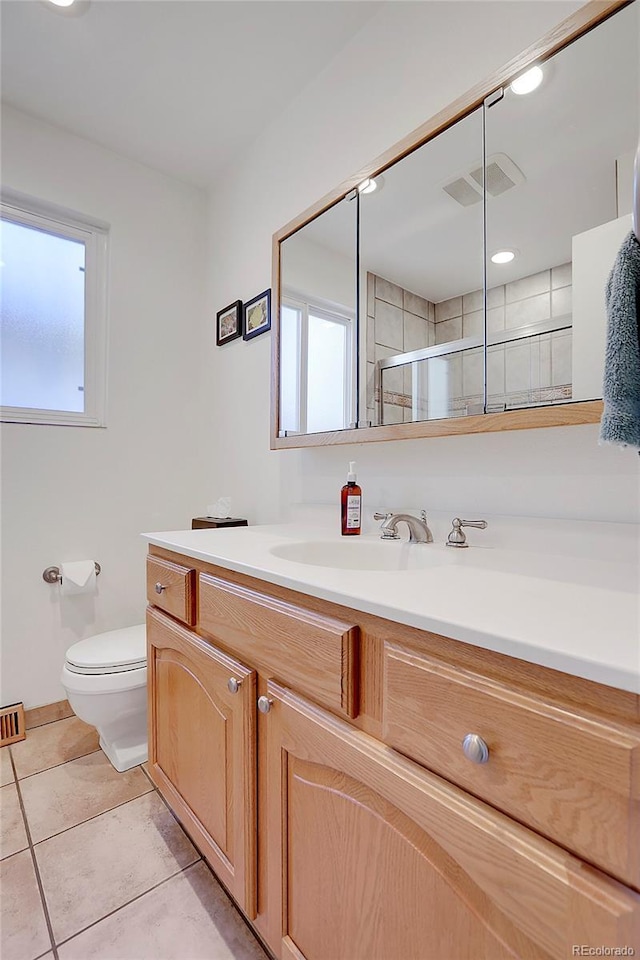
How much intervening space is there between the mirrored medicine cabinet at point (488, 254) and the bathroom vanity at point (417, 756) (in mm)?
420

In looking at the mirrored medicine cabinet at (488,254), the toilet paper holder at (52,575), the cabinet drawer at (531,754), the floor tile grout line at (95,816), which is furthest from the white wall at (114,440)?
the cabinet drawer at (531,754)

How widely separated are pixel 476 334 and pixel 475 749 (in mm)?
935

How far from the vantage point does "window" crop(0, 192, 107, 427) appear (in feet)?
6.15

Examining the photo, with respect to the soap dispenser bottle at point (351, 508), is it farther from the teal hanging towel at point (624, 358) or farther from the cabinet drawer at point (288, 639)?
the teal hanging towel at point (624, 358)

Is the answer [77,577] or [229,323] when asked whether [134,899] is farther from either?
[229,323]

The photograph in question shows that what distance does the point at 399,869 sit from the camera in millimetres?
605

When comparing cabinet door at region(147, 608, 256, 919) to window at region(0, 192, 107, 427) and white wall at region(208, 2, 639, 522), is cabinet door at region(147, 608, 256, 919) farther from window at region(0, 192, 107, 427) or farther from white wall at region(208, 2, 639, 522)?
window at region(0, 192, 107, 427)

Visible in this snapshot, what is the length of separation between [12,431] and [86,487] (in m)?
0.36

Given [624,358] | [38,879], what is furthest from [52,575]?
[624,358]

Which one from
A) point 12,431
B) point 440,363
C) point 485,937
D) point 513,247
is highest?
point 513,247

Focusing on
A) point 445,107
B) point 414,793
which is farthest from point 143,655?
Result: point 445,107

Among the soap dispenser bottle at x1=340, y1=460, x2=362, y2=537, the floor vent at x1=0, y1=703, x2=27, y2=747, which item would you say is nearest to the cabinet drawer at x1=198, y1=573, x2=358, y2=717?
the soap dispenser bottle at x1=340, y1=460, x2=362, y2=537

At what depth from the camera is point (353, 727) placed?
67cm

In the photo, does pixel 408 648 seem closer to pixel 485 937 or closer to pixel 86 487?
pixel 485 937
